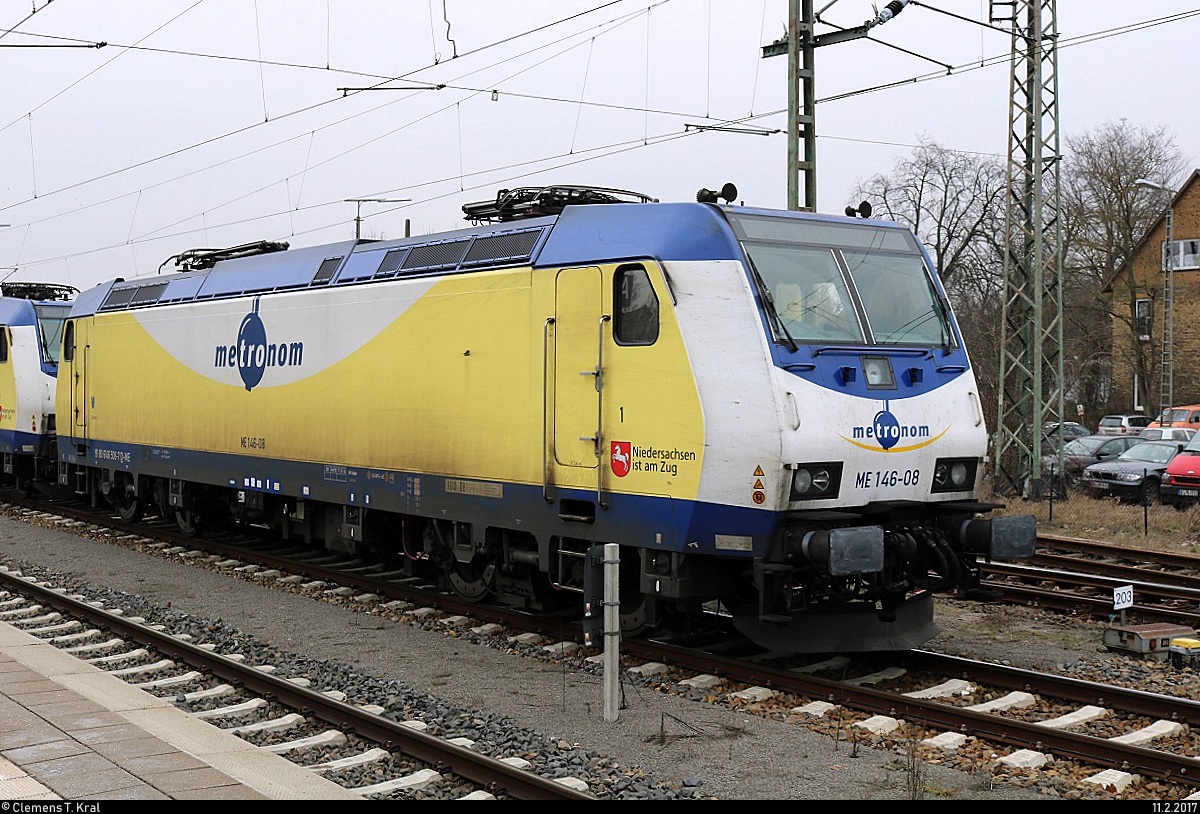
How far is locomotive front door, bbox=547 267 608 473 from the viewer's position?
9.82 meters

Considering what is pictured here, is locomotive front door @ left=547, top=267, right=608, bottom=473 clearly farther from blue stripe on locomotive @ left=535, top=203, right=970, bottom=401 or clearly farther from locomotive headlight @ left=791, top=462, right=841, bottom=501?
locomotive headlight @ left=791, top=462, right=841, bottom=501

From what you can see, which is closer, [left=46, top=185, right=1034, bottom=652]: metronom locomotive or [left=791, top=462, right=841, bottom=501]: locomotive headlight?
[left=791, top=462, right=841, bottom=501]: locomotive headlight

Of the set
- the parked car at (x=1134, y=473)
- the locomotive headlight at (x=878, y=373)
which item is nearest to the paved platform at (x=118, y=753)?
the locomotive headlight at (x=878, y=373)

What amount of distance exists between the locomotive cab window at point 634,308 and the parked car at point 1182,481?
16.7m

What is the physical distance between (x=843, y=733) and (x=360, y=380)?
23.1 ft

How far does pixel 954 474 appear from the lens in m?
9.78

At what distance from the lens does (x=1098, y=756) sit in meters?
7.13

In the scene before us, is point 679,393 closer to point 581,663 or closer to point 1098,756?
point 581,663

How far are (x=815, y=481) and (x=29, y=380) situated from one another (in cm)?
1824

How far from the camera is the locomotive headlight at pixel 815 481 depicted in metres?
8.72

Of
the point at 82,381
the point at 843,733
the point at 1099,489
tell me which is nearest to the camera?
the point at 843,733

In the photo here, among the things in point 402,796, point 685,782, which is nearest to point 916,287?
point 685,782

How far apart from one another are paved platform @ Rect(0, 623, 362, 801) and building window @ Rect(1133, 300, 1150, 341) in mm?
47189

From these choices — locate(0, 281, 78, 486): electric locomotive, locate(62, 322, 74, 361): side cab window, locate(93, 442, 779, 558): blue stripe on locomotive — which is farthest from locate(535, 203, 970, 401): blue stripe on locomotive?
locate(0, 281, 78, 486): electric locomotive
